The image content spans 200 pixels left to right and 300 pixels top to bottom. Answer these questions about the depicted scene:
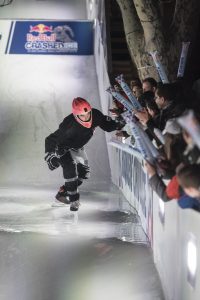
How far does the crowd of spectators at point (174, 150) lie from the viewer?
1.96 m

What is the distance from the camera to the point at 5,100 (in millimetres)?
10867

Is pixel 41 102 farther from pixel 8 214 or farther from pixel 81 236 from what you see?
pixel 81 236

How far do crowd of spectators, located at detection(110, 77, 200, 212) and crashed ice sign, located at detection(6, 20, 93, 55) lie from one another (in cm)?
841

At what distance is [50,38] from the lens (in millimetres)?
12391

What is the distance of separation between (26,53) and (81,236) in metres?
7.95

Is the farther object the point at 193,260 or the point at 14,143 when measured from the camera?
the point at 14,143

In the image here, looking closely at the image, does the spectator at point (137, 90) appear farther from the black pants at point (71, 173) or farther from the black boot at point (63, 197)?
the black boot at point (63, 197)

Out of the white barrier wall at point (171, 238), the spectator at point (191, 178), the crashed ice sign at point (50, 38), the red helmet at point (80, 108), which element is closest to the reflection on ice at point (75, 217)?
the white barrier wall at point (171, 238)

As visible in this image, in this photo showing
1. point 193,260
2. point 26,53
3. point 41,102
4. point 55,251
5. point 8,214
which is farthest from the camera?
point 26,53

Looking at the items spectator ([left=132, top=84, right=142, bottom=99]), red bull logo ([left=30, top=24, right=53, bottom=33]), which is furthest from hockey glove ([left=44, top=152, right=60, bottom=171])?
red bull logo ([left=30, top=24, right=53, bottom=33])

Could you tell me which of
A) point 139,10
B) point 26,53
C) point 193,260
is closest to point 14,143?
point 26,53

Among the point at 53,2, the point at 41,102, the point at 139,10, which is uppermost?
the point at 53,2

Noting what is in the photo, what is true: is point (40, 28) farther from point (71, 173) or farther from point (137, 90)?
point (137, 90)

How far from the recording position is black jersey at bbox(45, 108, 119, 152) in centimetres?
621
